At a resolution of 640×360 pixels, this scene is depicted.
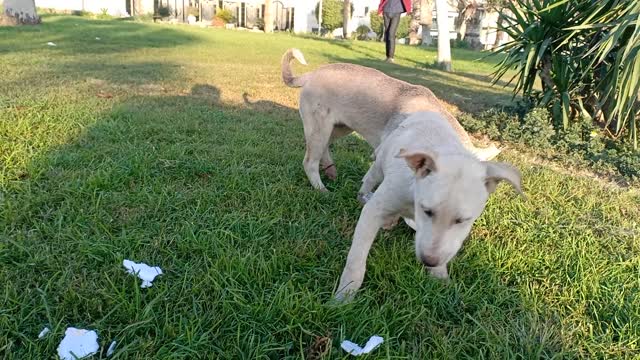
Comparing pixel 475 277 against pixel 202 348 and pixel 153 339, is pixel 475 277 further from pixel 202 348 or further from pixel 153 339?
pixel 153 339

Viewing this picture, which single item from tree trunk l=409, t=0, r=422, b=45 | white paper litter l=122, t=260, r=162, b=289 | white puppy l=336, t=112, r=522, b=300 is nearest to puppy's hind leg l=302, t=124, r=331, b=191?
white puppy l=336, t=112, r=522, b=300

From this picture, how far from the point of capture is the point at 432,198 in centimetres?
224

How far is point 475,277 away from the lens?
2777 mm

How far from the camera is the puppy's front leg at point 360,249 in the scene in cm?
249

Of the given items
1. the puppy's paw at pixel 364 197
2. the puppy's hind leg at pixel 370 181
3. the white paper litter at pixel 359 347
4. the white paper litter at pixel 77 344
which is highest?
the puppy's hind leg at pixel 370 181

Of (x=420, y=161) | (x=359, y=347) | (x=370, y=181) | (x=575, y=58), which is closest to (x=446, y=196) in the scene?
(x=420, y=161)

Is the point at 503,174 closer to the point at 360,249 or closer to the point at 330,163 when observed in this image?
the point at 360,249

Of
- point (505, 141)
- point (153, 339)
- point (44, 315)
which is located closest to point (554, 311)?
point (153, 339)

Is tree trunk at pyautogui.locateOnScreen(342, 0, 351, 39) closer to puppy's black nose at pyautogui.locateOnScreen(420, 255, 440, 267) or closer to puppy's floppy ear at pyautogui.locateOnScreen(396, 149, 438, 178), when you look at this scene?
puppy's floppy ear at pyautogui.locateOnScreen(396, 149, 438, 178)

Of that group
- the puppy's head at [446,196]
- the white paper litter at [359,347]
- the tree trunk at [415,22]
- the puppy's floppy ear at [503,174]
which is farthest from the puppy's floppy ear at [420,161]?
the tree trunk at [415,22]

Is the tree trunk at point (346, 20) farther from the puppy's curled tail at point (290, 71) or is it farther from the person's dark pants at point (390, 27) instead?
the puppy's curled tail at point (290, 71)

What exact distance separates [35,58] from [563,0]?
9.01m

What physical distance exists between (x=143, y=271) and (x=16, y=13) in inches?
659

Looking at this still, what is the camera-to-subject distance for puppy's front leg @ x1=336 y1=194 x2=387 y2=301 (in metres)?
2.49
